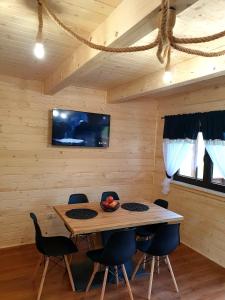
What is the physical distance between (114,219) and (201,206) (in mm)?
1637

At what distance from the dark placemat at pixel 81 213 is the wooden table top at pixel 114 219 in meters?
0.05

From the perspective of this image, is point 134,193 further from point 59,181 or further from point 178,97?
point 178,97

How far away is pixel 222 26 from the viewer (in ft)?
5.71

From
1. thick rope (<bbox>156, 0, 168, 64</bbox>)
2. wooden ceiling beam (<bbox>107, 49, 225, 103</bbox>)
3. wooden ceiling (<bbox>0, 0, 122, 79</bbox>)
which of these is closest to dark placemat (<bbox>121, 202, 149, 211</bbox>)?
wooden ceiling beam (<bbox>107, 49, 225, 103</bbox>)

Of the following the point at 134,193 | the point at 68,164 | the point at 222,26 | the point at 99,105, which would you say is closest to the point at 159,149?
the point at 134,193

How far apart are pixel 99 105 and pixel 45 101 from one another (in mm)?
903

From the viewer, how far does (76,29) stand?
184cm

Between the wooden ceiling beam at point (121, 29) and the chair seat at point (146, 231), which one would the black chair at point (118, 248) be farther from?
the wooden ceiling beam at point (121, 29)

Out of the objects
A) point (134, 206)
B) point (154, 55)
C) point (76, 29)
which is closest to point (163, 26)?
point (76, 29)

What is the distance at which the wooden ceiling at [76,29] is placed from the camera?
5.07 ft

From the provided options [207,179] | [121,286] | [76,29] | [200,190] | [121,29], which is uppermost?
[76,29]

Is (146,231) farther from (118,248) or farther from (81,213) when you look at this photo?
(118,248)

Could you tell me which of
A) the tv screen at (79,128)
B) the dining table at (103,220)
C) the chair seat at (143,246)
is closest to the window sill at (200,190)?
the dining table at (103,220)

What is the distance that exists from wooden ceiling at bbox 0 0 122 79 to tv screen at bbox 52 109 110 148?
1.12 m
